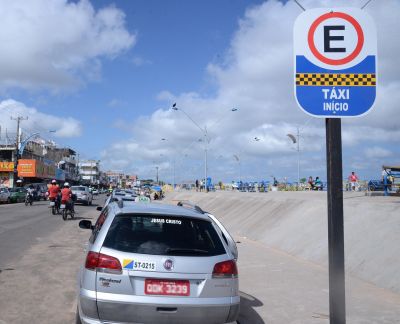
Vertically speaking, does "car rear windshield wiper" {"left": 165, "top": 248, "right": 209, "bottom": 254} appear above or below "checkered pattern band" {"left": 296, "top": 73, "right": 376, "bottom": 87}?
below

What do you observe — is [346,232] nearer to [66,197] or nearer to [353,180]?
[66,197]

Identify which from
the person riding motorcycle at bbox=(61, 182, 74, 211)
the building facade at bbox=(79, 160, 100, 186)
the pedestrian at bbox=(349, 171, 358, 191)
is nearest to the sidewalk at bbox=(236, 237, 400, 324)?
the person riding motorcycle at bbox=(61, 182, 74, 211)

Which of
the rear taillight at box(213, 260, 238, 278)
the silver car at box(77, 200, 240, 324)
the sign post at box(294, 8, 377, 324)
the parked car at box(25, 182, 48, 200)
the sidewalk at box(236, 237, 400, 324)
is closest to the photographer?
the sign post at box(294, 8, 377, 324)

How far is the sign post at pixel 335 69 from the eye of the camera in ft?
13.2

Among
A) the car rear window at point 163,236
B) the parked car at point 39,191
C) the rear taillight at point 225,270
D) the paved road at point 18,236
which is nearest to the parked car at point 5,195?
the parked car at point 39,191

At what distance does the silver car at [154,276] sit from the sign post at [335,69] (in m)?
1.67

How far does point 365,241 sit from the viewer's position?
10586 mm

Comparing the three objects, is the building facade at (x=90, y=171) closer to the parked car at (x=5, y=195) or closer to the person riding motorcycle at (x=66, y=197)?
the parked car at (x=5, y=195)

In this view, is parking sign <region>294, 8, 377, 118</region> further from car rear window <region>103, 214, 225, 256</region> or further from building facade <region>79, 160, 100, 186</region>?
building facade <region>79, 160, 100, 186</region>

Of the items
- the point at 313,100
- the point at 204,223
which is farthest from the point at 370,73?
the point at 204,223

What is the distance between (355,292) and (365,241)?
2.87 m

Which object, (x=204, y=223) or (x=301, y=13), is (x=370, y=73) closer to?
(x=301, y=13)

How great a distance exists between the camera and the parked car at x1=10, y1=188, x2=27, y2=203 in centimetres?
4542

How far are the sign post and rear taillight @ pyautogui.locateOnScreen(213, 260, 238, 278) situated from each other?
1.58 m
